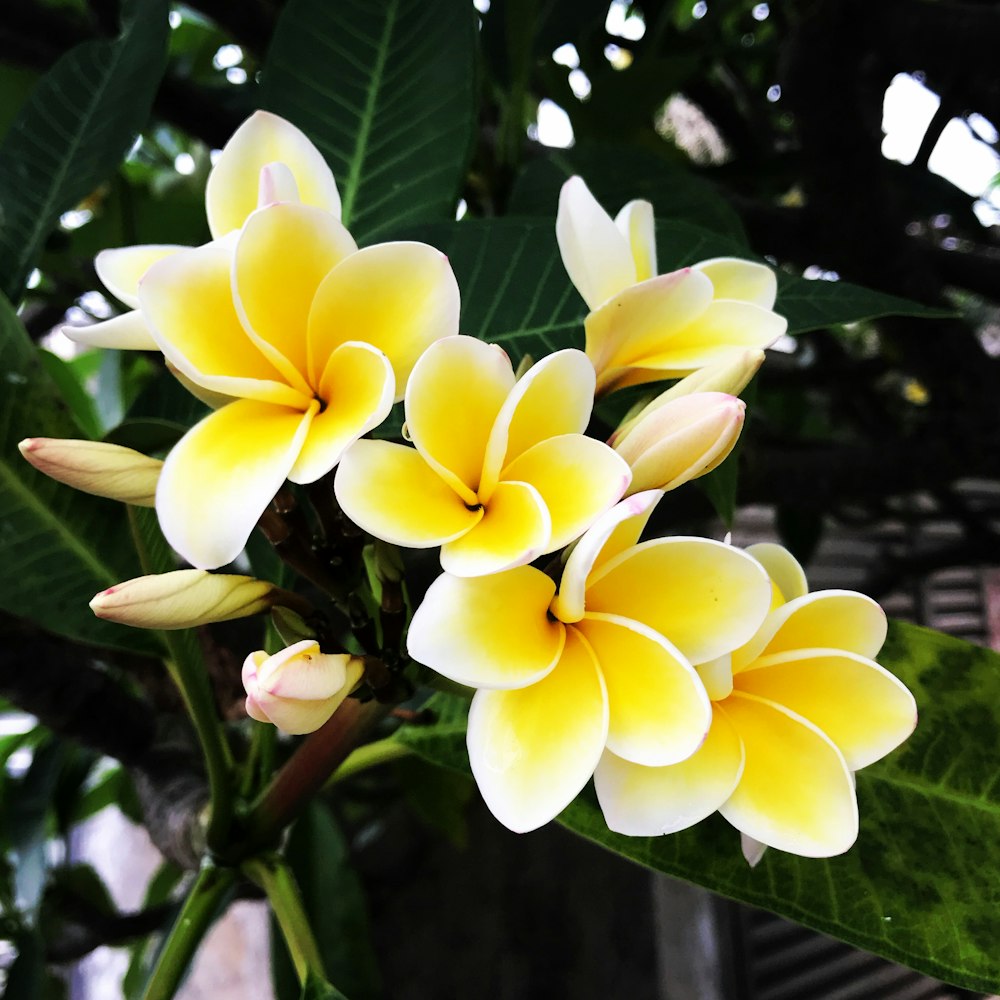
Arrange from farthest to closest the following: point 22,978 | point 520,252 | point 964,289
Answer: point 964,289
point 22,978
point 520,252

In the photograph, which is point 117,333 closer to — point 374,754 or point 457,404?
point 457,404

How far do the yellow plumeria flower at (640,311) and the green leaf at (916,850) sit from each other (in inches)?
5.5

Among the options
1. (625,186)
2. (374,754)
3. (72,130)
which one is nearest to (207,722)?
(374,754)

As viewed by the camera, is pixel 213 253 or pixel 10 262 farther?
pixel 10 262

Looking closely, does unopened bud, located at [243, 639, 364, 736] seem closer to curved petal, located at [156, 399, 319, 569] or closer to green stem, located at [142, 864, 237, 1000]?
curved petal, located at [156, 399, 319, 569]

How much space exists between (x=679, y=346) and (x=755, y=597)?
104mm

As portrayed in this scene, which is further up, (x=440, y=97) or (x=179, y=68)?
(x=440, y=97)

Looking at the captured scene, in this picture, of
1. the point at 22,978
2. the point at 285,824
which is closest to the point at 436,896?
the point at 22,978

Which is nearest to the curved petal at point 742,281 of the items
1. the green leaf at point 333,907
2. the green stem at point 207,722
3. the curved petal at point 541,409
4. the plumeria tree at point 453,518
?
the plumeria tree at point 453,518

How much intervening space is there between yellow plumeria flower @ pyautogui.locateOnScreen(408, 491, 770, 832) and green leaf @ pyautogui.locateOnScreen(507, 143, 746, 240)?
0.34 metres

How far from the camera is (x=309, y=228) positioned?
22 cm

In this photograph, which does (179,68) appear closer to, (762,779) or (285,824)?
(285,824)

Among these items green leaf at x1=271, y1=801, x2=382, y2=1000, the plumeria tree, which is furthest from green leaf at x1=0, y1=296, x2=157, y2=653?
green leaf at x1=271, y1=801, x2=382, y2=1000

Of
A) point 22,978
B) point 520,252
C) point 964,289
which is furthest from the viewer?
point 964,289
